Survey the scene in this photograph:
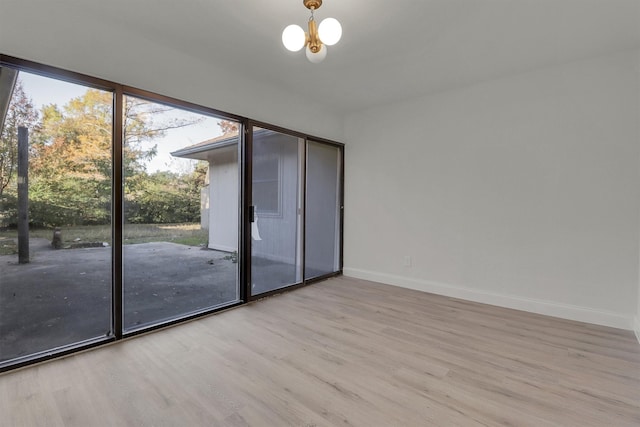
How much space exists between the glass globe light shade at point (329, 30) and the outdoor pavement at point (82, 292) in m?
2.32

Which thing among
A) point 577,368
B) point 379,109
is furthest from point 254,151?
point 577,368

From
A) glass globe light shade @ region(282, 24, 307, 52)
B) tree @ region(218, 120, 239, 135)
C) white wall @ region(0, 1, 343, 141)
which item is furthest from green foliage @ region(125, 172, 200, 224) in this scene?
glass globe light shade @ region(282, 24, 307, 52)

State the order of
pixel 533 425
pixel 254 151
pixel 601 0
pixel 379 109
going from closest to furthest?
pixel 533 425
pixel 601 0
pixel 254 151
pixel 379 109

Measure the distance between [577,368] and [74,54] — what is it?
4.39 meters

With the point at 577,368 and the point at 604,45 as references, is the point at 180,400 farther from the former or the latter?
the point at 604,45

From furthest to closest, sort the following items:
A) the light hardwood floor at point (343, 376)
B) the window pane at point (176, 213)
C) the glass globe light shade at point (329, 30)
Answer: the window pane at point (176, 213)
the glass globe light shade at point (329, 30)
the light hardwood floor at point (343, 376)

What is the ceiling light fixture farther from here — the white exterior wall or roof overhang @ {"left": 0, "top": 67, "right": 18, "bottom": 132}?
roof overhang @ {"left": 0, "top": 67, "right": 18, "bottom": 132}

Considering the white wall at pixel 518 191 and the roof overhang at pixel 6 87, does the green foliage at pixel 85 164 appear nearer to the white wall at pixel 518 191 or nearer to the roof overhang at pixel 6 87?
the roof overhang at pixel 6 87

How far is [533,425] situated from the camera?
1610 millimetres

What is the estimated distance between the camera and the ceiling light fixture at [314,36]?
1955 millimetres

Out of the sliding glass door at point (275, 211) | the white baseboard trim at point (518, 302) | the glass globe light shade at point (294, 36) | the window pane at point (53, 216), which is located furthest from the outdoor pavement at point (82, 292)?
the white baseboard trim at point (518, 302)

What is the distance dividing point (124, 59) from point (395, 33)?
2320 millimetres

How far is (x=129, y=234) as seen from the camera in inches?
104

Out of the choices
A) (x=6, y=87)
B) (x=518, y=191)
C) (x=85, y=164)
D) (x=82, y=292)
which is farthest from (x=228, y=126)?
(x=518, y=191)
